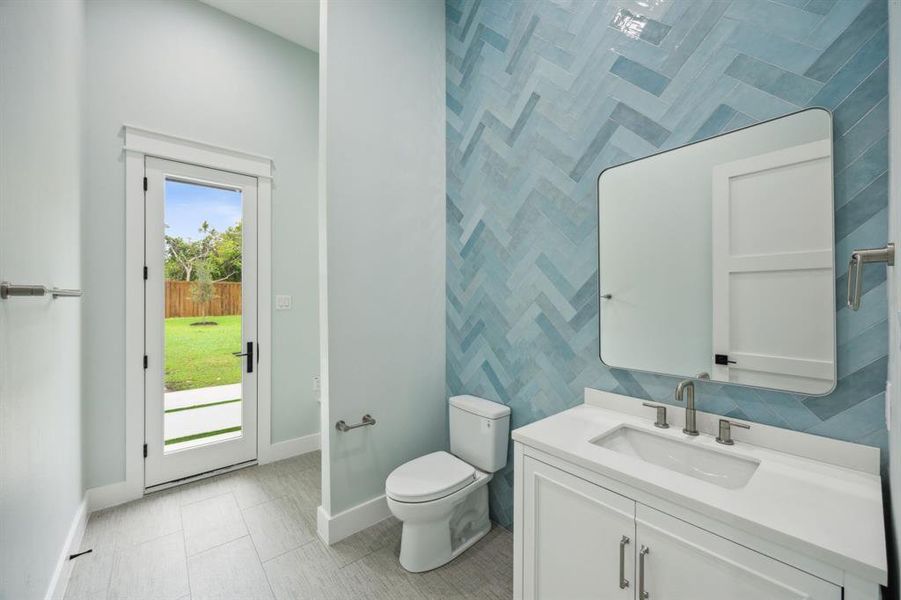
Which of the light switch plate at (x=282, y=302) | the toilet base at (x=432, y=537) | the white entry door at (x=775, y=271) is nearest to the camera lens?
the white entry door at (x=775, y=271)

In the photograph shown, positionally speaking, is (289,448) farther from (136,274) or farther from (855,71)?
(855,71)

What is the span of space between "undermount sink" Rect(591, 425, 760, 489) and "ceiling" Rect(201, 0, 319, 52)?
342 centimetres

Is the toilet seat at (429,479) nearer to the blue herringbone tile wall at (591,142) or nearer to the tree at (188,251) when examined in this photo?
the blue herringbone tile wall at (591,142)

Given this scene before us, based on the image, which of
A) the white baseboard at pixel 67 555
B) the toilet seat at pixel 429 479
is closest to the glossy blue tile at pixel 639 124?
the toilet seat at pixel 429 479

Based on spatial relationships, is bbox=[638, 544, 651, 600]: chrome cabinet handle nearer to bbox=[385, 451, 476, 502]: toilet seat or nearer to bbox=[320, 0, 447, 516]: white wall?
bbox=[385, 451, 476, 502]: toilet seat

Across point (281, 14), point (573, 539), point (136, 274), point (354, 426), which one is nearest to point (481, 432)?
point (354, 426)

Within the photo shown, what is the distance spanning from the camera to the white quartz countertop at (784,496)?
766 millimetres

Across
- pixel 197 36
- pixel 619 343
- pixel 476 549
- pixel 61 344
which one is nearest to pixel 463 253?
pixel 619 343

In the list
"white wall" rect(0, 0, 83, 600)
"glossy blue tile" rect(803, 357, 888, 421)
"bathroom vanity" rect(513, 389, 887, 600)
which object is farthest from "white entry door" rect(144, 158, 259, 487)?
"glossy blue tile" rect(803, 357, 888, 421)

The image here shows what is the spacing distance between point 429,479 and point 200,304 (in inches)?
82.6

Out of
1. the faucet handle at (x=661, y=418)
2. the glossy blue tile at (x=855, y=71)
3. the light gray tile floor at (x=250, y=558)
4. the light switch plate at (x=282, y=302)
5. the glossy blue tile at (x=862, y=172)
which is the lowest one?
the light gray tile floor at (x=250, y=558)

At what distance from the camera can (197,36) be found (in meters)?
2.64

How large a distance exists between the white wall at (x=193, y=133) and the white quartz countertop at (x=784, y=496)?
7.75 ft

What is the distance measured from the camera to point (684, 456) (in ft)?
4.33
